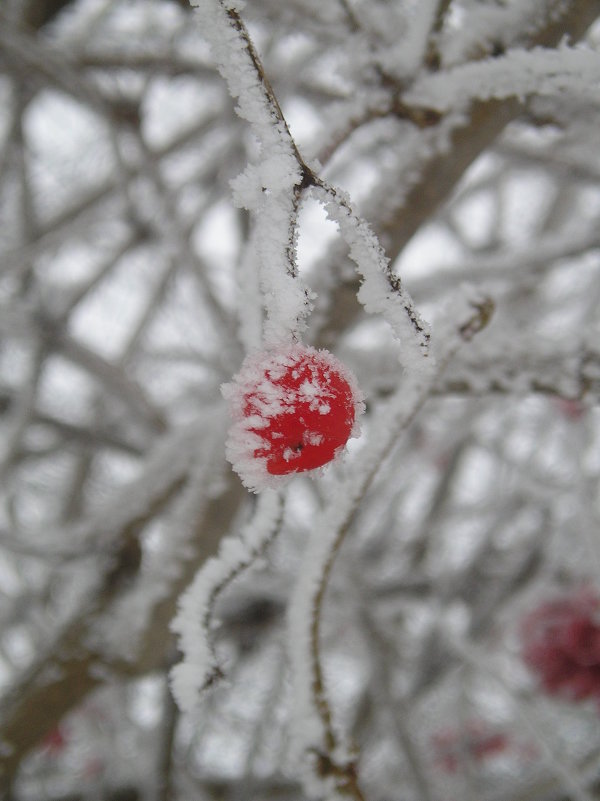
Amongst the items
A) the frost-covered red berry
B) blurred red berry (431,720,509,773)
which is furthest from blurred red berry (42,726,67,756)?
the frost-covered red berry

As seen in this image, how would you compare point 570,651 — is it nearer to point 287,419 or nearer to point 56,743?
point 287,419

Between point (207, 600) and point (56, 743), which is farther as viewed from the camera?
point (56, 743)

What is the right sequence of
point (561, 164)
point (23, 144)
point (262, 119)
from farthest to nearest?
point (23, 144)
point (561, 164)
point (262, 119)

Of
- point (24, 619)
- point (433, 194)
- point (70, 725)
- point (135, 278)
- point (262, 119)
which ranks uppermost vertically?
point (135, 278)

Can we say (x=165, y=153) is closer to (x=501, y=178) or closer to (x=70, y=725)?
(x=501, y=178)

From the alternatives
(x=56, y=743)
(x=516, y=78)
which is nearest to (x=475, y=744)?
(x=56, y=743)

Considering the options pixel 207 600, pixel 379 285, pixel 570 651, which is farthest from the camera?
pixel 570 651

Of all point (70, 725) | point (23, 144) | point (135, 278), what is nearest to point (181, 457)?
point (23, 144)
